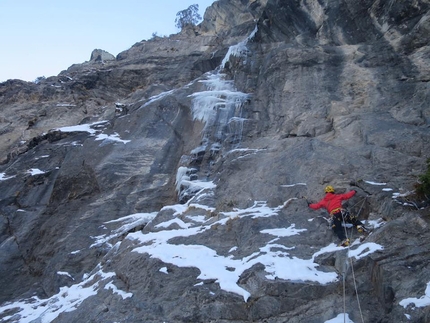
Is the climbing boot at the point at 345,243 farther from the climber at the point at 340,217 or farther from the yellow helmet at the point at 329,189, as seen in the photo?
the yellow helmet at the point at 329,189

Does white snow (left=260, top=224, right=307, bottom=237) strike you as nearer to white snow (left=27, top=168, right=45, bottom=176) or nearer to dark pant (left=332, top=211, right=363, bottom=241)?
dark pant (left=332, top=211, right=363, bottom=241)

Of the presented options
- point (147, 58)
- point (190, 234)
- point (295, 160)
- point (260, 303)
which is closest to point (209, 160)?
point (295, 160)

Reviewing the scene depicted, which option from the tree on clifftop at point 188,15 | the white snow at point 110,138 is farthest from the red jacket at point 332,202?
the tree on clifftop at point 188,15

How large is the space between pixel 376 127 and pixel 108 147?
9.73 m

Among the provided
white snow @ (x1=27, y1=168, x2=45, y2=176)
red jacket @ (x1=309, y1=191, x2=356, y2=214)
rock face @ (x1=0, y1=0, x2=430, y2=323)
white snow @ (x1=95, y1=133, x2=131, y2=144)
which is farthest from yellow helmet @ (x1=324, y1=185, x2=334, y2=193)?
A: white snow @ (x1=27, y1=168, x2=45, y2=176)

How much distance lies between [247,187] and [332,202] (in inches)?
129

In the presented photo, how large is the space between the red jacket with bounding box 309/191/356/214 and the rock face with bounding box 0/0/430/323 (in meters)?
0.24

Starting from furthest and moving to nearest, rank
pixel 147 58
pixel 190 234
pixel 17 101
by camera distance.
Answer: pixel 147 58 → pixel 17 101 → pixel 190 234

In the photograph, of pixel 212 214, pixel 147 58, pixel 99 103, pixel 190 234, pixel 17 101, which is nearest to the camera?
pixel 190 234

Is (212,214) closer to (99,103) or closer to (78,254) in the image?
(78,254)

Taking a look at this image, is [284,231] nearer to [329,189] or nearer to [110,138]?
[329,189]

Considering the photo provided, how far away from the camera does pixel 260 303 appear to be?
863cm

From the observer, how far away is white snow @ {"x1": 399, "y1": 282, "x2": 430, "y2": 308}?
733 centimetres

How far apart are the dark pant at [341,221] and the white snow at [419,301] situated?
2.52 metres
